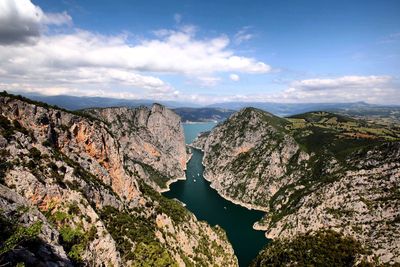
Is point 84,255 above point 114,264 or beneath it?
above

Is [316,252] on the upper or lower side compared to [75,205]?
lower

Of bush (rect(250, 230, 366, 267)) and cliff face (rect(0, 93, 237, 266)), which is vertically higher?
cliff face (rect(0, 93, 237, 266))

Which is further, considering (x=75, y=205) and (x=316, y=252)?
(x=316, y=252)

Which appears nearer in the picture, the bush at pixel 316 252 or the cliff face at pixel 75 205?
the cliff face at pixel 75 205

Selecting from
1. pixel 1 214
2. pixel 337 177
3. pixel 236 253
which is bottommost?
pixel 236 253

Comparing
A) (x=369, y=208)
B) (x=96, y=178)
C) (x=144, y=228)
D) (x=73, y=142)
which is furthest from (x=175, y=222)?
(x=369, y=208)

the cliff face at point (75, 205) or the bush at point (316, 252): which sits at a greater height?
the cliff face at point (75, 205)

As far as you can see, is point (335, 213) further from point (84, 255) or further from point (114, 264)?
point (84, 255)

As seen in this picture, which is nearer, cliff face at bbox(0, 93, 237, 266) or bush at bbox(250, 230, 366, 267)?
cliff face at bbox(0, 93, 237, 266)
